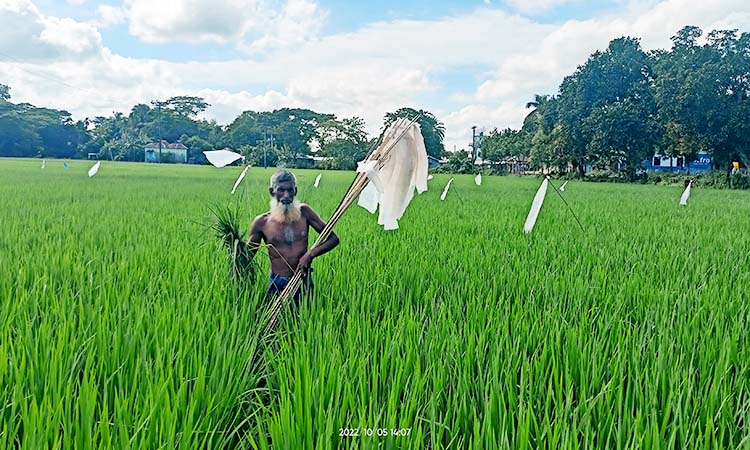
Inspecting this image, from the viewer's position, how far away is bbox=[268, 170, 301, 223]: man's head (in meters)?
2.16

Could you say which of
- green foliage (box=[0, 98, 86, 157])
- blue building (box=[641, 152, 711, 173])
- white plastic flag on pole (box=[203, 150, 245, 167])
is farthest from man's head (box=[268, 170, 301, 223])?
green foliage (box=[0, 98, 86, 157])

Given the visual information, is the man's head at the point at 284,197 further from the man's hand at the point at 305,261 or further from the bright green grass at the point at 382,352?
the bright green grass at the point at 382,352

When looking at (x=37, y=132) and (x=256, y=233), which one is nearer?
(x=256, y=233)

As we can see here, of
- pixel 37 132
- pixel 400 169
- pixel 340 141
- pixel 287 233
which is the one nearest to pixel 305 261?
pixel 287 233

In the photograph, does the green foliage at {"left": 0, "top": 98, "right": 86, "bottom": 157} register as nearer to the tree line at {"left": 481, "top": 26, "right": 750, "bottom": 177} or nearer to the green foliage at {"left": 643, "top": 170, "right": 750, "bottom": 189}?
the tree line at {"left": 481, "top": 26, "right": 750, "bottom": 177}

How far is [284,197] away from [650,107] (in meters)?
26.8

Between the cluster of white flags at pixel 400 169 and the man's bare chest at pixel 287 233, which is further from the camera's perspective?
the man's bare chest at pixel 287 233

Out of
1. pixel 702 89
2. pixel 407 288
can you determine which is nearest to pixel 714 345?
pixel 407 288

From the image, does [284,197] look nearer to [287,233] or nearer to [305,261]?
[287,233]

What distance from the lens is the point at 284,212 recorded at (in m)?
2.21

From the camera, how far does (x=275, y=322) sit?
6.94 feet

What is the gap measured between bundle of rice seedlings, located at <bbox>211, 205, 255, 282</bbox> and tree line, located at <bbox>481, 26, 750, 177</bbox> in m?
21.7

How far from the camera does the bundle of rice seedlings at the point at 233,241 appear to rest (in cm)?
226

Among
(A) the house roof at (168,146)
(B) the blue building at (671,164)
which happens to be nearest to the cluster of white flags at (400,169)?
(B) the blue building at (671,164)
